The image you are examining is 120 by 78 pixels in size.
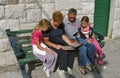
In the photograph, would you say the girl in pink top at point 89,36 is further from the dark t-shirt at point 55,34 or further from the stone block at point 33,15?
the stone block at point 33,15

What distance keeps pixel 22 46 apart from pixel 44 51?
101cm

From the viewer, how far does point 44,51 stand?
4.68 meters

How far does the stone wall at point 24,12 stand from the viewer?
5.23 metres

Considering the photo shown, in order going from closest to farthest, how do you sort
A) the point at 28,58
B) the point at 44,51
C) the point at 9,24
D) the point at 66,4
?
1. the point at 28,58
2. the point at 44,51
3. the point at 9,24
4. the point at 66,4

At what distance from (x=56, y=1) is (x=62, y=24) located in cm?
68

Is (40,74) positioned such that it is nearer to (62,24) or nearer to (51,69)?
(51,69)

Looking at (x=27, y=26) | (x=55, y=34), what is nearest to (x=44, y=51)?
(x=55, y=34)

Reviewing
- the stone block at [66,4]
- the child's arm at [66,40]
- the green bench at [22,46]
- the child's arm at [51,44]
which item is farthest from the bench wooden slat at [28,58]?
the stone block at [66,4]

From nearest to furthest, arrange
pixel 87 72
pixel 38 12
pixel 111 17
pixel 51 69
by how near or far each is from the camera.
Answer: pixel 51 69, pixel 87 72, pixel 38 12, pixel 111 17

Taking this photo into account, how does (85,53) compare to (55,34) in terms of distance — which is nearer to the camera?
(85,53)

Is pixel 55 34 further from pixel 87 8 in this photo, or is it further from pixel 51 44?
pixel 87 8

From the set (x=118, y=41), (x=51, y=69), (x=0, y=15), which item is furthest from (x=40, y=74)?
(x=118, y=41)

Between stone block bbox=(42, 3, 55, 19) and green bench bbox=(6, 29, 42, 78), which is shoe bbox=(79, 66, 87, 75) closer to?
green bench bbox=(6, 29, 42, 78)

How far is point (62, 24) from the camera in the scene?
5195 mm
